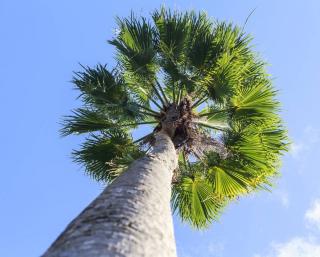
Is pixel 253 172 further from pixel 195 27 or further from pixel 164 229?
pixel 164 229

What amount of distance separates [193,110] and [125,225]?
658 cm

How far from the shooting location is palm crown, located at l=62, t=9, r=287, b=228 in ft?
28.5

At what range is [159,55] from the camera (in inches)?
363

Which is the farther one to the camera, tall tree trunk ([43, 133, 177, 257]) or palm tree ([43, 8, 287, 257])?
palm tree ([43, 8, 287, 257])

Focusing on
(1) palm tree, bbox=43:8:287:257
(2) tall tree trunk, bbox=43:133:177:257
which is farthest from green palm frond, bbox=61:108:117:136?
(2) tall tree trunk, bbox=43:133:177:257

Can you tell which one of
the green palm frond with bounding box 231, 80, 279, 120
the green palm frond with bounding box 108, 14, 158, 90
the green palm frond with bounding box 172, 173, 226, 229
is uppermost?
the green palm frond with bounding box 108, 14, 158, 90

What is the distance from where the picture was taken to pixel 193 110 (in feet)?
29.9

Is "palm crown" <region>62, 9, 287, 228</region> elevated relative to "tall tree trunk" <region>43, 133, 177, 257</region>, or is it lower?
elevated

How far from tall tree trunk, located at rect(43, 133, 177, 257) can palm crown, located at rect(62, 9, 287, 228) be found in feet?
15.3

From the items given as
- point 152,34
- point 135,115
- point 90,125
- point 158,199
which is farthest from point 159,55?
point 158,199

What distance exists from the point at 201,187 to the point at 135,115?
201 cm

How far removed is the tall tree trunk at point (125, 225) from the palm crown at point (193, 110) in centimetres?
467

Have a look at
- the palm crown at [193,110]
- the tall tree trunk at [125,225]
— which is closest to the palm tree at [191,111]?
the palm crown at [193,110]

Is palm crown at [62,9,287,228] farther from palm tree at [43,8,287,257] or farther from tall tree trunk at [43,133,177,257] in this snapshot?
tall tree trunk at [43,133,177,257]
